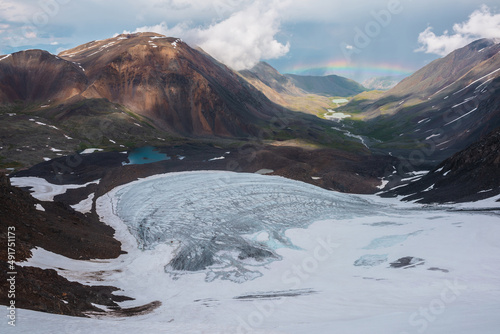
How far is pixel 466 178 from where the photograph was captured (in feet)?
170

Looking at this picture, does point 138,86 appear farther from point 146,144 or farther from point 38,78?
point 146,144

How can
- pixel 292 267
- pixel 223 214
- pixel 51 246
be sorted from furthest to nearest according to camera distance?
pixel 223 214 → pixel 292 267 → pixel 51 246

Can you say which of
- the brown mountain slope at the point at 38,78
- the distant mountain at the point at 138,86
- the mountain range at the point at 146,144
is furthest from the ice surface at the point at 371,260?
the brown mountain slope at the point at 38,78

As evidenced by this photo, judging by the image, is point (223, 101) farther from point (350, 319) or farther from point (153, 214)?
point (350, 319)

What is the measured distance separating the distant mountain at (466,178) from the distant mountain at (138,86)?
10472 centimetres

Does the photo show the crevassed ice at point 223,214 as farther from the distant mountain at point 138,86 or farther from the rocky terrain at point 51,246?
the distant mountain at point 138,86

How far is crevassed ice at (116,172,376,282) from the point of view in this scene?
32219 mm

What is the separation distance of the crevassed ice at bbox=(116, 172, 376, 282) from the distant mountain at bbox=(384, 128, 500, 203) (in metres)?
10.3

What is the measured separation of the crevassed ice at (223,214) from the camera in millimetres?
32219

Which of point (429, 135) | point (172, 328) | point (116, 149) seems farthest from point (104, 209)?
point (429, 135)

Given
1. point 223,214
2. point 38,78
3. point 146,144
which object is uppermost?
point 38,78

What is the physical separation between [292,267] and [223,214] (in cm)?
1501

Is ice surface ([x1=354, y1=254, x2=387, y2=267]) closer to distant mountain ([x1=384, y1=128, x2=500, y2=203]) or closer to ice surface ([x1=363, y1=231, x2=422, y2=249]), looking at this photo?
ice surface ([x1=363, y1=231, x2=422, y2=249])

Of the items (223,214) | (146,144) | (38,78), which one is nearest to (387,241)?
(223,214)
